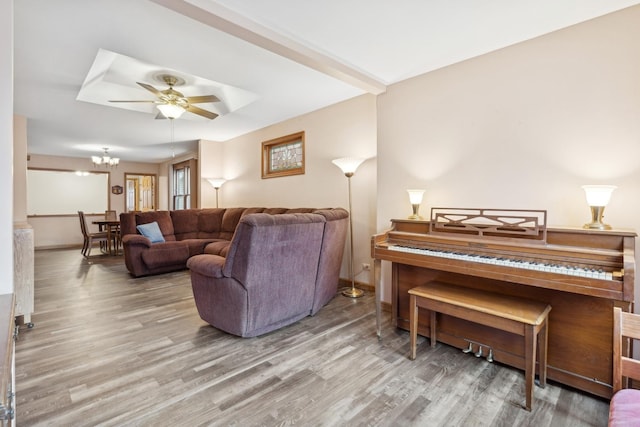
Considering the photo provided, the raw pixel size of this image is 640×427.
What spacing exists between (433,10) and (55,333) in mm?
3885

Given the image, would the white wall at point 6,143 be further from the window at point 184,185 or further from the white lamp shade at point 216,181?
the window at point 184,185

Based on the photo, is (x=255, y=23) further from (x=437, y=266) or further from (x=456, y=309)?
(x=456, y=309)

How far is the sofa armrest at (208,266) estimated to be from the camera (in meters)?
2.47

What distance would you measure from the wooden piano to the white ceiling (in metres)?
1.36

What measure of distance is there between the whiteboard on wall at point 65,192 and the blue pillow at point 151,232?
16.0ft

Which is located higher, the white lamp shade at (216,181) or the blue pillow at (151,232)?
the white lamp shade at (216,181)

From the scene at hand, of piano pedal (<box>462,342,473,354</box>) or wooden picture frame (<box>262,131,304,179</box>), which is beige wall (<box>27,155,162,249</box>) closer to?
wooden picture frame (<box>262,131,304,179</box>)

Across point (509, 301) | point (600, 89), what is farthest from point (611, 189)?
point (509, 301)

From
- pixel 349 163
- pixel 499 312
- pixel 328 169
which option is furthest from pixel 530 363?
pixel 328 169

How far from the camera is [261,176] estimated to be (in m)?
5.55

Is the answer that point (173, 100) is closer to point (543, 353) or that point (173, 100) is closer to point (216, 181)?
point (216, 181)

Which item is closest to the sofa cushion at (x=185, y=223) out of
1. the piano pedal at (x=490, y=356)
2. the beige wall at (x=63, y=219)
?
the beige wall at (x=63, y=219)

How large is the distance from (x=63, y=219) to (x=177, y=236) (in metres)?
4.77

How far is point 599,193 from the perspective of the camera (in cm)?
183
